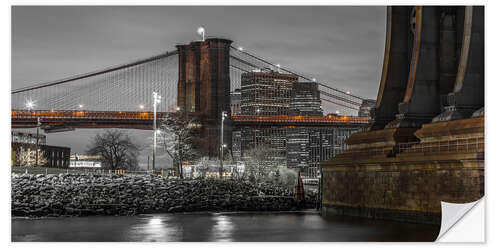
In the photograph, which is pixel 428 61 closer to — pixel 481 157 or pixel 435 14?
pixel 435 14

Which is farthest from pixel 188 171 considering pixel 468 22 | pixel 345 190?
pixel 468 22

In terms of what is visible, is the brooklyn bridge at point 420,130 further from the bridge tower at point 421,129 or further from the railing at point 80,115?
the railing at point 80,115

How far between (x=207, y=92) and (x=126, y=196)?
54676 mm

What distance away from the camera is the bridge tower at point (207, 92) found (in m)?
90.2

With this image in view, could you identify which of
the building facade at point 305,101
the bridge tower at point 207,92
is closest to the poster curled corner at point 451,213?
the building facade at point 305,101

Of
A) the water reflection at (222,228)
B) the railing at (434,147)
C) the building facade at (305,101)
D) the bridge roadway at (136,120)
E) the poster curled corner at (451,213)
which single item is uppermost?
the building facade at (305,101)

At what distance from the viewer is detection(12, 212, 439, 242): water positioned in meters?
24.9

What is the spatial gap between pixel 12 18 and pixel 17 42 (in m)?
1.13

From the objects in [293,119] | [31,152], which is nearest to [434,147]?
[293,119]

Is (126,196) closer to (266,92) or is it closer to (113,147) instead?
(266,92)

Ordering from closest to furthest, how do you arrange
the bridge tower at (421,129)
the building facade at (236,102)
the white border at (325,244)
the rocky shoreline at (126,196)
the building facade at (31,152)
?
the white border at (325,244), the bridge tower at (421,129), the rocky shoreline at (126,196), the building facade at (236,102), the building facade at (31,152)

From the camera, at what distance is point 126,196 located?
143 feet

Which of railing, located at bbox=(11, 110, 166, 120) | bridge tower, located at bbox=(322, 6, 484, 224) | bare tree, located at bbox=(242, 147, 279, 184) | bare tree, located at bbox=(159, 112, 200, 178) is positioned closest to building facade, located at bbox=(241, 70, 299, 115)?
bare tree, located at bbox=(159, 112, 200, 178)

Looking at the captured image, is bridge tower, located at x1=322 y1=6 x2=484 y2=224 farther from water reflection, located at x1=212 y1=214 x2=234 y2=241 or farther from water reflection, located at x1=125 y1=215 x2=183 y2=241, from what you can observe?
water reflection, located at x1=125 y1=215 x2=183 y2=241
